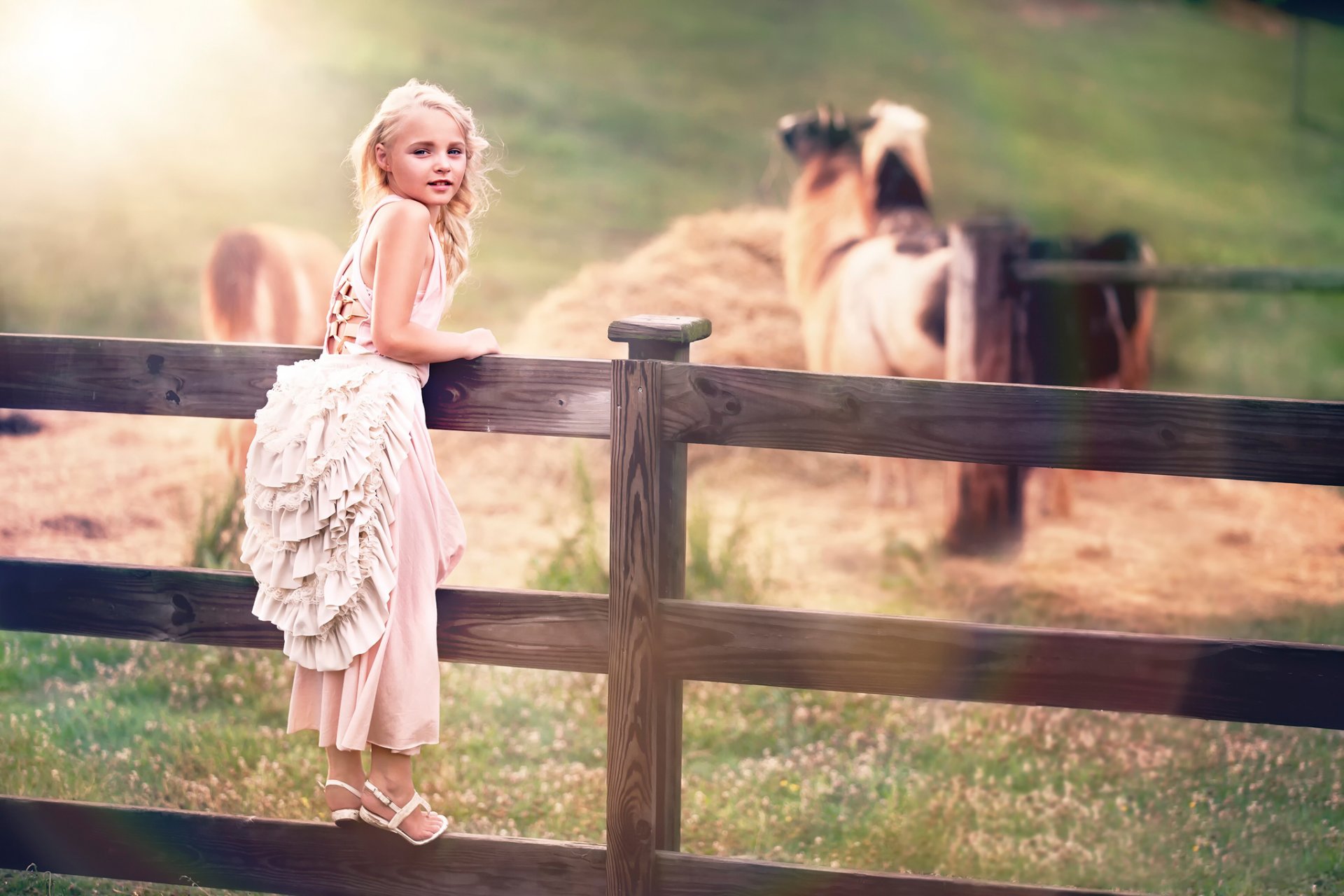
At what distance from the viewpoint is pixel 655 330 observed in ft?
8.91

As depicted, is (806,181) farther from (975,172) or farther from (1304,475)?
(1304,475)

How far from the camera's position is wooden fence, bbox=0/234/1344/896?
2.54 metres

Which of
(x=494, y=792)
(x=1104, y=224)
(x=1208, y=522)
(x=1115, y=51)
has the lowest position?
(x=494, y=792)

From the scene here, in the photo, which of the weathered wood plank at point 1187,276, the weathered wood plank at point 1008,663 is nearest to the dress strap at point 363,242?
the weathered wood plank at point 1008,663

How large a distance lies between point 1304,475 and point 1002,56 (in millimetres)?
12009

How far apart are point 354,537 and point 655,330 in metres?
0.74

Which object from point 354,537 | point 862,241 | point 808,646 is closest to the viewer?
point 354,537

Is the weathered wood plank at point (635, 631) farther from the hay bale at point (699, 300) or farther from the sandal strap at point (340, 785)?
the hay bale at point (699, 300)

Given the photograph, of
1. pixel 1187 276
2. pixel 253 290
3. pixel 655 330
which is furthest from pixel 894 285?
pixel 655 330

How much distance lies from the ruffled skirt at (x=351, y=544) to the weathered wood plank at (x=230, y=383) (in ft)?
0.46

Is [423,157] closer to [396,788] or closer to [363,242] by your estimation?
[363,242]

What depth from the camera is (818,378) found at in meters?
2.66

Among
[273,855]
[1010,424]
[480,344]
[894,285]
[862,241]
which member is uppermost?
[862,241]

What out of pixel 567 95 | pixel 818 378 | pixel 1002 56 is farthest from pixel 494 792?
pixel 1002 56
